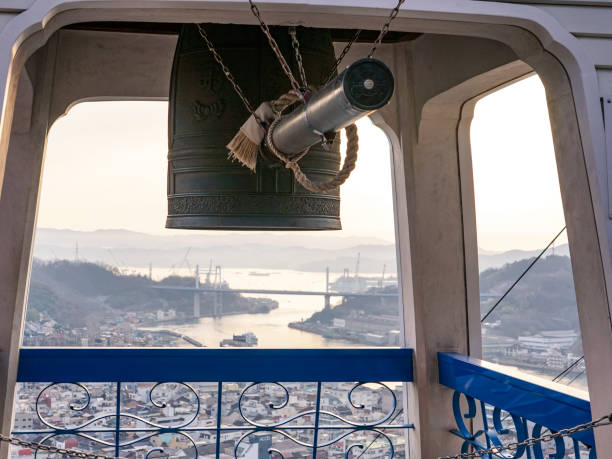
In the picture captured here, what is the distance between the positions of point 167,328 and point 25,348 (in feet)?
2.46

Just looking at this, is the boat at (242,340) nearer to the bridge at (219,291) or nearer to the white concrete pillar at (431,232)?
the bridge at (219,291)

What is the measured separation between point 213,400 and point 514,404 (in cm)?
166

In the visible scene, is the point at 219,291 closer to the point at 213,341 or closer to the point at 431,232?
the point at 213,341

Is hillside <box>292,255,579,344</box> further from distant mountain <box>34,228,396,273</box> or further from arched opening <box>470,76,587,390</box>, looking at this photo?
distant mountain <box>34,228,396,273</box>

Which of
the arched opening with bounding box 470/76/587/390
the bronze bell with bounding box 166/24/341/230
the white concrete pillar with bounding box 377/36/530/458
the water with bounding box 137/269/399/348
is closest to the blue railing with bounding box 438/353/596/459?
the white concrete pillar with bounding box 377/36/530/458

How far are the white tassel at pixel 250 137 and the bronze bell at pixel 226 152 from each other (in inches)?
3.8

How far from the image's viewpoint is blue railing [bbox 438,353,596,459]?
7.65ft

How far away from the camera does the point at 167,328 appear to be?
12.3 feet

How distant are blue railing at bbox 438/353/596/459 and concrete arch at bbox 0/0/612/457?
17 cm

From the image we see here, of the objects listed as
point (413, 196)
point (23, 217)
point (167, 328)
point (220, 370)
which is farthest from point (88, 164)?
point (413, 196)

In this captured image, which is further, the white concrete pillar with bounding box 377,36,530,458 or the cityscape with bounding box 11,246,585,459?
the white concrete pillar with bounding box 377,36,530,458

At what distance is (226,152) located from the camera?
252cm

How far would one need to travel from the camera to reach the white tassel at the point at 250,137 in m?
2.30

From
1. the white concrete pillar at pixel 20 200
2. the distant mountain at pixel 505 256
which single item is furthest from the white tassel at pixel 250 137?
the distant mountain at pixel 505 256
